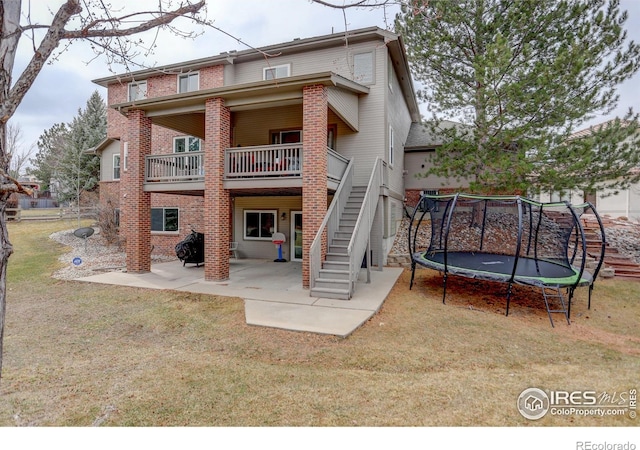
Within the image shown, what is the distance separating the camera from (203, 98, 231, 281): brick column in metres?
9.39

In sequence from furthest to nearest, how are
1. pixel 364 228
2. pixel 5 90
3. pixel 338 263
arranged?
1. pixel 364 228
2. pixel 338 263
3. pixel 5 90

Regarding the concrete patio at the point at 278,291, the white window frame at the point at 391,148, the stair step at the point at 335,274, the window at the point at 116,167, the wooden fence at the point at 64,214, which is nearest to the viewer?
the concrete patio at the point at 278,291

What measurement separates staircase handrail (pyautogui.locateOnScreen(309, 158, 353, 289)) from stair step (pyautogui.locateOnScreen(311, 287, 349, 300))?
6.7 inches

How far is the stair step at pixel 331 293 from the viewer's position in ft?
24.4

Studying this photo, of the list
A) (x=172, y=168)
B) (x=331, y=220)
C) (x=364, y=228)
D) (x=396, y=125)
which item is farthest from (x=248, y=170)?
(x=396, y=125)

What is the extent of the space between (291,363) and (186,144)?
13156mm

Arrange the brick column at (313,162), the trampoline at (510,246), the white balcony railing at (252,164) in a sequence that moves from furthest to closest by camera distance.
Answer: the white balcony railing at (252,164)
the brick column at (313,162)
the trampoline at (510,246)

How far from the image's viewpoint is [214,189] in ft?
31.0

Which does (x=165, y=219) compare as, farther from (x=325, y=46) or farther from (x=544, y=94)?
(x=544, y=94)

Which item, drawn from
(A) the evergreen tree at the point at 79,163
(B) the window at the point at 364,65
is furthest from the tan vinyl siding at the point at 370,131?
(A) the evergreen tree at the point at 79,163

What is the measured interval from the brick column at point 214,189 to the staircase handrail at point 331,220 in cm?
312

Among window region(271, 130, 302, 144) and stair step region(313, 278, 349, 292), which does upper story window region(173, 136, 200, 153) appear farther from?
stair step region(313, 278, 349, 292)

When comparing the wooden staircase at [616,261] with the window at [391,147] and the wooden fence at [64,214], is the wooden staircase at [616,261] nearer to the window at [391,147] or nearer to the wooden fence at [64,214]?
the window at [391,147]

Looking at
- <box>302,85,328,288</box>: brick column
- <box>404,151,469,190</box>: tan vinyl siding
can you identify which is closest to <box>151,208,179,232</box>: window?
<box>302,85,328,288</box>: brick column
